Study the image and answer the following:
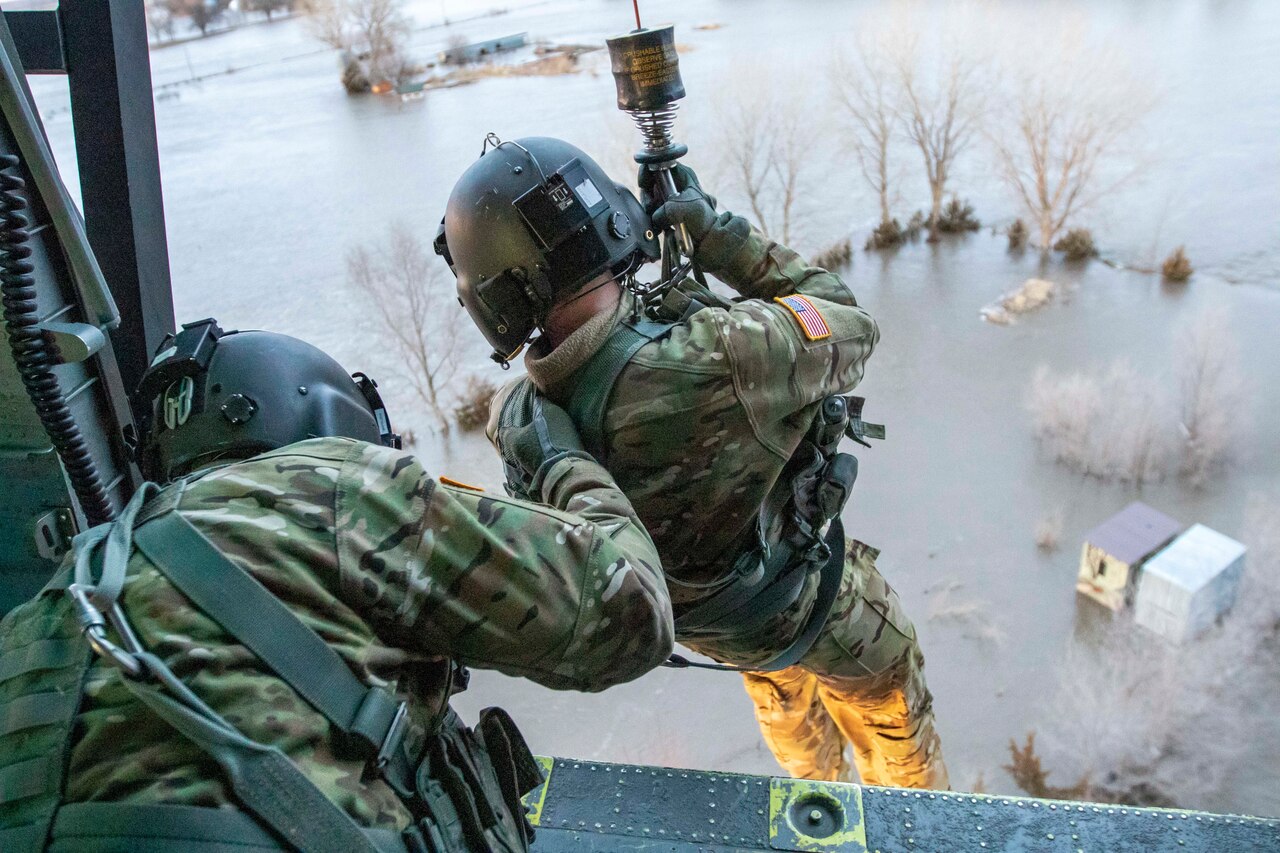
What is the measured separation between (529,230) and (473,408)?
6056 millimetres

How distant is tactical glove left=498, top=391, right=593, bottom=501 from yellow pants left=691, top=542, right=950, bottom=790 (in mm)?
750

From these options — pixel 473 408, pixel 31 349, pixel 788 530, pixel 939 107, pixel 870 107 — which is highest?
pixel 31 349

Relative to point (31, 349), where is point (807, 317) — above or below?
below

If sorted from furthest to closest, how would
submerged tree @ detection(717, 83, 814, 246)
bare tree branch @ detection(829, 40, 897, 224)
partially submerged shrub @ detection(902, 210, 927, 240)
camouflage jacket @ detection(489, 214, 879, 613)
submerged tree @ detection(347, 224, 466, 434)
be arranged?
partially submerged shrub @ detection(902, 210, 927, 240) < bare tree branch @ detection(829, 40, 897, 224) < submerged tree @ detection(717, 83, 814, 246) < submerged tree @ detection(347, 224, 466, 434) < camouflage jacket @ detection(489, 214, 879, 613)

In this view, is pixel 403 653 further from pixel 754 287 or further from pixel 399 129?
pixel 399 129

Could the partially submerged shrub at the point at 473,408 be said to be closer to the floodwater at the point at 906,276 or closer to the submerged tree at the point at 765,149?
the floodwater at the point at 906,276

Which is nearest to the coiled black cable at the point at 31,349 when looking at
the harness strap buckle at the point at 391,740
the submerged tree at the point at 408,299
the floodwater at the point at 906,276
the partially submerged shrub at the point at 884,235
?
the harness strap buckle at the point at 391,740

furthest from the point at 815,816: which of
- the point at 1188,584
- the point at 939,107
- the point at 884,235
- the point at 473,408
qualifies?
the point at 939,107

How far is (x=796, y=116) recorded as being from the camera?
834 cm

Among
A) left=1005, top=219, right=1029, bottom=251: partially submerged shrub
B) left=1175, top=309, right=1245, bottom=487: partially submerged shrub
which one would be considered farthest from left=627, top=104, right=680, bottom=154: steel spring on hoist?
left=1005, top=219, right=1029, bottom=251: partially submerged shrub

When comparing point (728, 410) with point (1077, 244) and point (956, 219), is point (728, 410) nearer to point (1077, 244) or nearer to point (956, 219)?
point (1077, 244)

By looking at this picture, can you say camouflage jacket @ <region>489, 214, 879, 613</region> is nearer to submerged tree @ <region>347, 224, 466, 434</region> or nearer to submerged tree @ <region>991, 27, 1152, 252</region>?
submerged tree @ <region>347, 224, 466, 434</region>

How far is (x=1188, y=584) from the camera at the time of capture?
5.34 metres

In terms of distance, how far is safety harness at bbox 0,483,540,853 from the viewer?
84 cm
